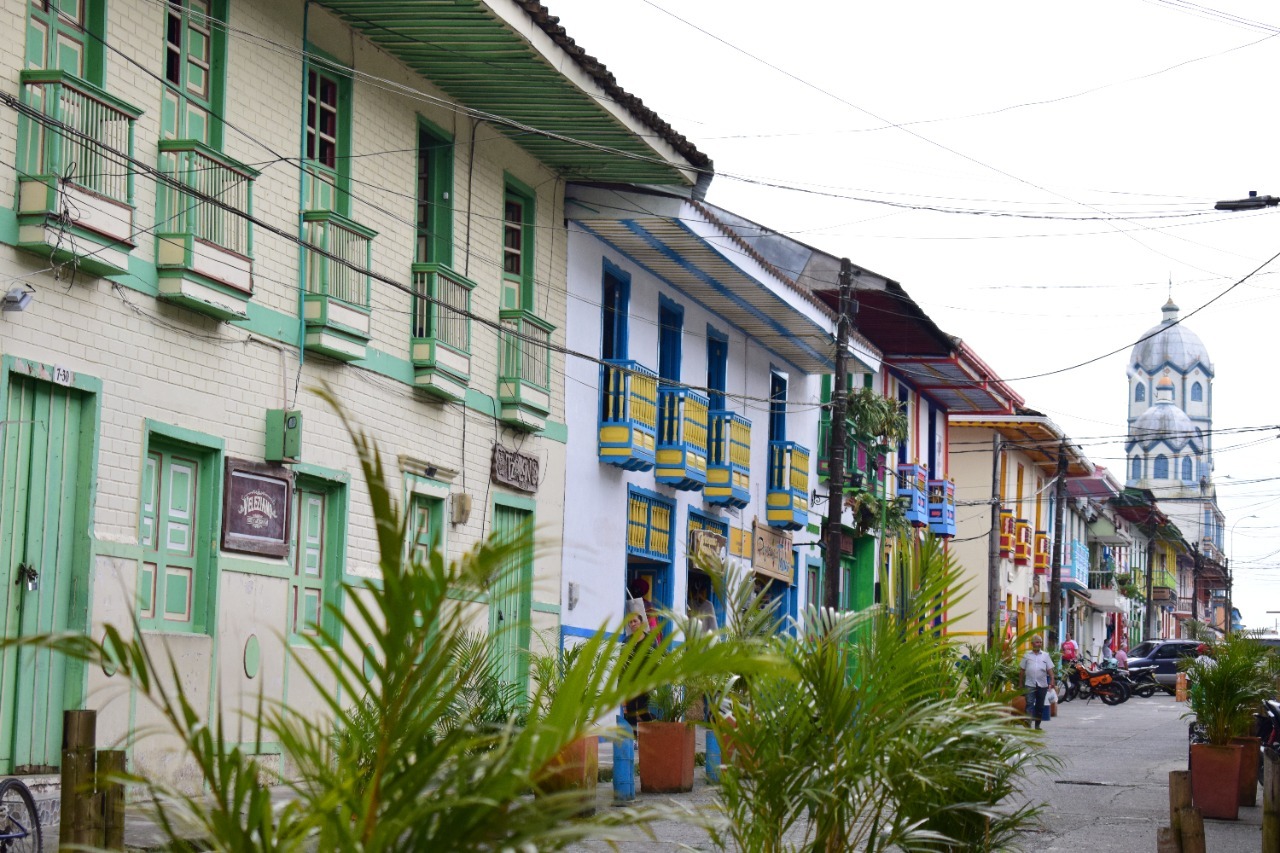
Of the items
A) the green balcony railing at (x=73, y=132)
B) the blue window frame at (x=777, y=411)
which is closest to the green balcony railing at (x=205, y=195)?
the green balcony railing at (x=73, y=132)

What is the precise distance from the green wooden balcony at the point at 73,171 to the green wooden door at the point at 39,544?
3.00 feet

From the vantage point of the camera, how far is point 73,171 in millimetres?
11430

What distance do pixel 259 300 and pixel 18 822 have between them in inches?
237

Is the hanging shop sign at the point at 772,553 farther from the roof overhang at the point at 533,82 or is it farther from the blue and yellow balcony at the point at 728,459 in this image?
the roof overhang at the point at 533,82

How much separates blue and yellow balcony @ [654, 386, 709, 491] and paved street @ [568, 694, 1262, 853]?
5.81 metres

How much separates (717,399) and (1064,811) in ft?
38.6

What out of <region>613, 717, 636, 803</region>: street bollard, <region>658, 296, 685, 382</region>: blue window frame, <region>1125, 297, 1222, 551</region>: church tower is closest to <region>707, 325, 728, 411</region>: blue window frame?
<region>658, 296, 685, 382</region>: blue window frame

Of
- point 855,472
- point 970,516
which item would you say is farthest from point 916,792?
point 970,516

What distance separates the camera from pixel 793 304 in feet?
83.3

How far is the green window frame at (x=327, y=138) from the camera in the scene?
15141 millimetres

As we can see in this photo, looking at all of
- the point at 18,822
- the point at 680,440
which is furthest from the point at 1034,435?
the point at 18,822

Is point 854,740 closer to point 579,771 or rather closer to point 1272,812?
point 1272,812

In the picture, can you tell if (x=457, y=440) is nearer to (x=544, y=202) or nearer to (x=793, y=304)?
(x=544, y=202)

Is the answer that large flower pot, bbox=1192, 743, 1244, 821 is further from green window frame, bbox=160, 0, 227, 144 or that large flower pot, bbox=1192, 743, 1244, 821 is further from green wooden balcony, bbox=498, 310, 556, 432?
green window frame, bbox=160, 0, 227, 144
